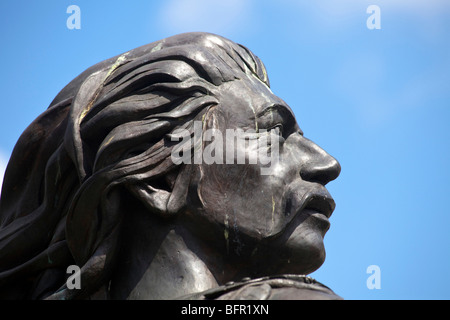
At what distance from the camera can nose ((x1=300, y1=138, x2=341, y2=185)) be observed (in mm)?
9297

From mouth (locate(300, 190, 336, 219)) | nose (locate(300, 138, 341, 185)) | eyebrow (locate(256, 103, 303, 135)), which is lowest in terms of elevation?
mouth (locate(300, 190, 336, 219))

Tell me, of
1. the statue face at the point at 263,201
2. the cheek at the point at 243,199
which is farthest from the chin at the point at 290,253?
the cheek at the point at 243,199

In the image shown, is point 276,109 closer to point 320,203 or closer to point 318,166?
point 318,166

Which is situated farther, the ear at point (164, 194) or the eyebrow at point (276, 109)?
the eyebrow at point (276, 109)

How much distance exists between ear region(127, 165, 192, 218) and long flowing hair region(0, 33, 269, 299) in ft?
0.04

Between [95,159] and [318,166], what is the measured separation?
1930mm

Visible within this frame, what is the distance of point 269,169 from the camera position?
9086mm

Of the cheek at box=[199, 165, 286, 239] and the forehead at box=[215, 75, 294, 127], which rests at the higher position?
the forehead at box=[215, 75, 294, 127]

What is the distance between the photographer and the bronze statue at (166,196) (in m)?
8.83

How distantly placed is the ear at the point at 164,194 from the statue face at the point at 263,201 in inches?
4.6

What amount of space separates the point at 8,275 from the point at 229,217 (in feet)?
6.58

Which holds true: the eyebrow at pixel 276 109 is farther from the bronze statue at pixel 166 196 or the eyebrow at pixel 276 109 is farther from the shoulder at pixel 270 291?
the shoulder at pixel 270 291

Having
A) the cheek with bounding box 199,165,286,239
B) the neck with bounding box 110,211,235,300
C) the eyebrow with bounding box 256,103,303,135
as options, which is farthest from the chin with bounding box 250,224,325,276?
the eyebrow with bounding box 256,103,303,135

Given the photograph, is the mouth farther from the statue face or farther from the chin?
the chin
